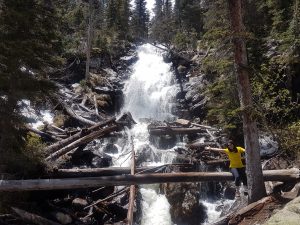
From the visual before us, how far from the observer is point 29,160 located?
1345 centimetres

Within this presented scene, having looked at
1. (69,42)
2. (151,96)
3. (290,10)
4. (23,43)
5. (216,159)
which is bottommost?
(216,159)

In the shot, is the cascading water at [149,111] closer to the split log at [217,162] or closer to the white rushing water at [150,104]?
the white rushing water at [150,104]

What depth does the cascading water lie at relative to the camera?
17.1 metres

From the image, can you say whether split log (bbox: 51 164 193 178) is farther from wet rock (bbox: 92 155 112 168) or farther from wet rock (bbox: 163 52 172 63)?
wet rock (bbox: 163 52 172 63)

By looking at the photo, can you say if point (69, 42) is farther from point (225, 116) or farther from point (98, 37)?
point (225, 116)

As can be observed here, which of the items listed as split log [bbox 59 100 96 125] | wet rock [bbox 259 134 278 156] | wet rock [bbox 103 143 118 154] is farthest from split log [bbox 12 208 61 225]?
split log [bbox 59 100 96 125]

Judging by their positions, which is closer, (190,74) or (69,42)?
(190,74)

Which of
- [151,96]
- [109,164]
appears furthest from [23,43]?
[151,96]

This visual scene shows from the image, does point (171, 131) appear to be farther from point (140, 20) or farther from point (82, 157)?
point (140, 20)

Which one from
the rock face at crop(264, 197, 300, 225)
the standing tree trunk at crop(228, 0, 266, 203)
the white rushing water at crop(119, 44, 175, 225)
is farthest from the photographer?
the white rushing water at crop(119, 44, 175, 225)

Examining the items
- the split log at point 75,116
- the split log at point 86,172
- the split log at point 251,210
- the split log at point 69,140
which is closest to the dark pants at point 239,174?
the split log at point 251,210

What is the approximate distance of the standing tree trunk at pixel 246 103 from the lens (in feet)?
34.4

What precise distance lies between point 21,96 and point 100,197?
558 centimetres

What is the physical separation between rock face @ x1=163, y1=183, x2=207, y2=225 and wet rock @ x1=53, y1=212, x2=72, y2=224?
5207mm
